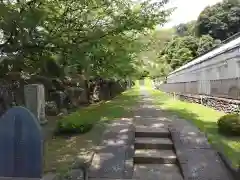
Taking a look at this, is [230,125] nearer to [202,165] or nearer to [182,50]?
[202,165]

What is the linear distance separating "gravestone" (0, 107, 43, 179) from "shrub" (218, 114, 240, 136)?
5.75m

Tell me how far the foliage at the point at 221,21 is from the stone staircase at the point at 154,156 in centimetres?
4311

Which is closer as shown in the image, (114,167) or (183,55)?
(114,167)

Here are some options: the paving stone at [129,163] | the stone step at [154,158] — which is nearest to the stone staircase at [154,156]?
the stone step at [154,158]

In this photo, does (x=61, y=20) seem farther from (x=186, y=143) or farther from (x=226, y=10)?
(x=226, y=10)

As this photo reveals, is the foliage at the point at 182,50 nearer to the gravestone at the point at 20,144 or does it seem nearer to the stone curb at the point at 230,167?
the stone curb at the point at 230,167

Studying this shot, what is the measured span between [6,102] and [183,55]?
136 feet

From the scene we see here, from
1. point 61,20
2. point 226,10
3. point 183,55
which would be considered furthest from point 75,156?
point 226,10

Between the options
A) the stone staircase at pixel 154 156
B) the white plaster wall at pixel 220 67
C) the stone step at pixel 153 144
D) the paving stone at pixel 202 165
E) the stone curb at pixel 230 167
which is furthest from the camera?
the white plaster wall at pixel 220 67

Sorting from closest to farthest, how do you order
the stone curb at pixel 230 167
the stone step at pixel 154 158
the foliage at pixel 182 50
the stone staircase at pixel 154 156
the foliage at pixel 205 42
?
the stone curb at pixel 230 167
the stone staircase at pixel 154 156
the stone step at pixel 154 158
the foliage at pixel 205 42
the foliage at pixel 182 50

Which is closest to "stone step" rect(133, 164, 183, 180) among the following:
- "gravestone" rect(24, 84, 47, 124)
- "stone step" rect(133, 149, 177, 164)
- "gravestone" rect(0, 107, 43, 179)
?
"stone step" rect(133, 149, 177, 164)

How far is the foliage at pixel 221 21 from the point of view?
48644mm

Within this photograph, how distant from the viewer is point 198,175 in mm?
5793

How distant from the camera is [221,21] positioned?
48.6 meters
